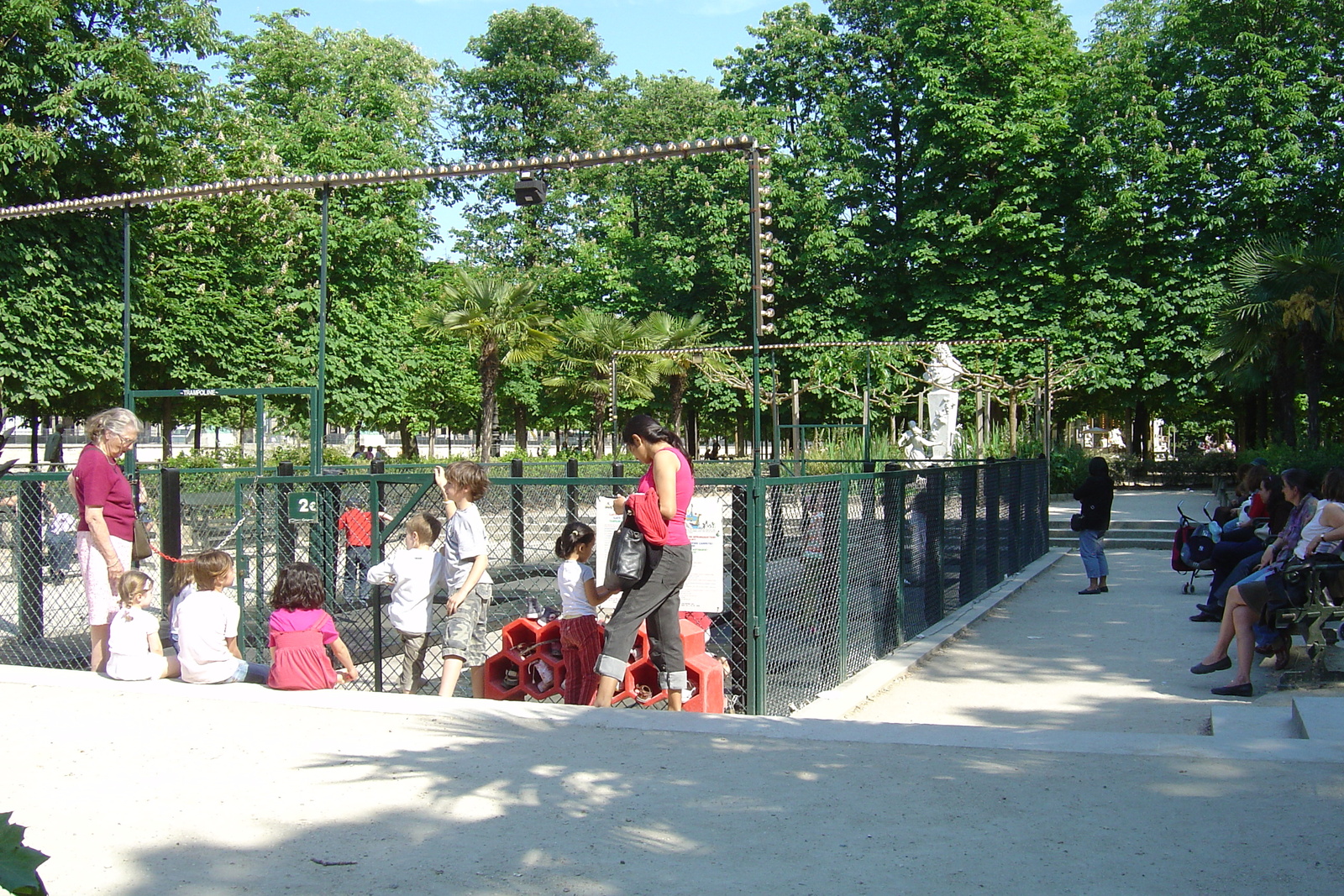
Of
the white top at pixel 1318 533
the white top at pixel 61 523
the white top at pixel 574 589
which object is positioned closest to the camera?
the white top at pixel 574 589

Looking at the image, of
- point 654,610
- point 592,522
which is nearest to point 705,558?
point 654,610

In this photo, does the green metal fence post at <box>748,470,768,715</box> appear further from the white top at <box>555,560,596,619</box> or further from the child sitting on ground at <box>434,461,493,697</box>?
the child sitting on ground at <box>434,461,493,697</box>

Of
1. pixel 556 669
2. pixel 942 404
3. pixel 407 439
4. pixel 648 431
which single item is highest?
pixel 942 404

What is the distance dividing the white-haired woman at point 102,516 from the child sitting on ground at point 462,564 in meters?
2.09

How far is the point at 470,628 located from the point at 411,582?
1.64 ft

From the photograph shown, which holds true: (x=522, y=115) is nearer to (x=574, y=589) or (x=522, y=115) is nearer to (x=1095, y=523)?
(x=1095, y=523)

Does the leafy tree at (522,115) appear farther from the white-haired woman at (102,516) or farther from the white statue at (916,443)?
the white-haired woman at (102,516)

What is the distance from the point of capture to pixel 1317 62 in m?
30.3

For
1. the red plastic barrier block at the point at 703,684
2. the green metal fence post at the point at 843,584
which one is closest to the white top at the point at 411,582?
the red plastic barrier block at the point at 703,684

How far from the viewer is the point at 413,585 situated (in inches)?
279

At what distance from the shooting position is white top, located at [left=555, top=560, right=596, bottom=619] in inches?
261

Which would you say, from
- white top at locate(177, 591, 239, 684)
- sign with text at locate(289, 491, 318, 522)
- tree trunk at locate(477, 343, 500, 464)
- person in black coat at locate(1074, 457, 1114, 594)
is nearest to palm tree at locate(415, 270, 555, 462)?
tree trunk at locate(477, 343, 500, 464)

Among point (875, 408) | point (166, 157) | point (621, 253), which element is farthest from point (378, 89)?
point (875, 408)

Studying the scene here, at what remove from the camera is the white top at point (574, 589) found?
6.64 m
